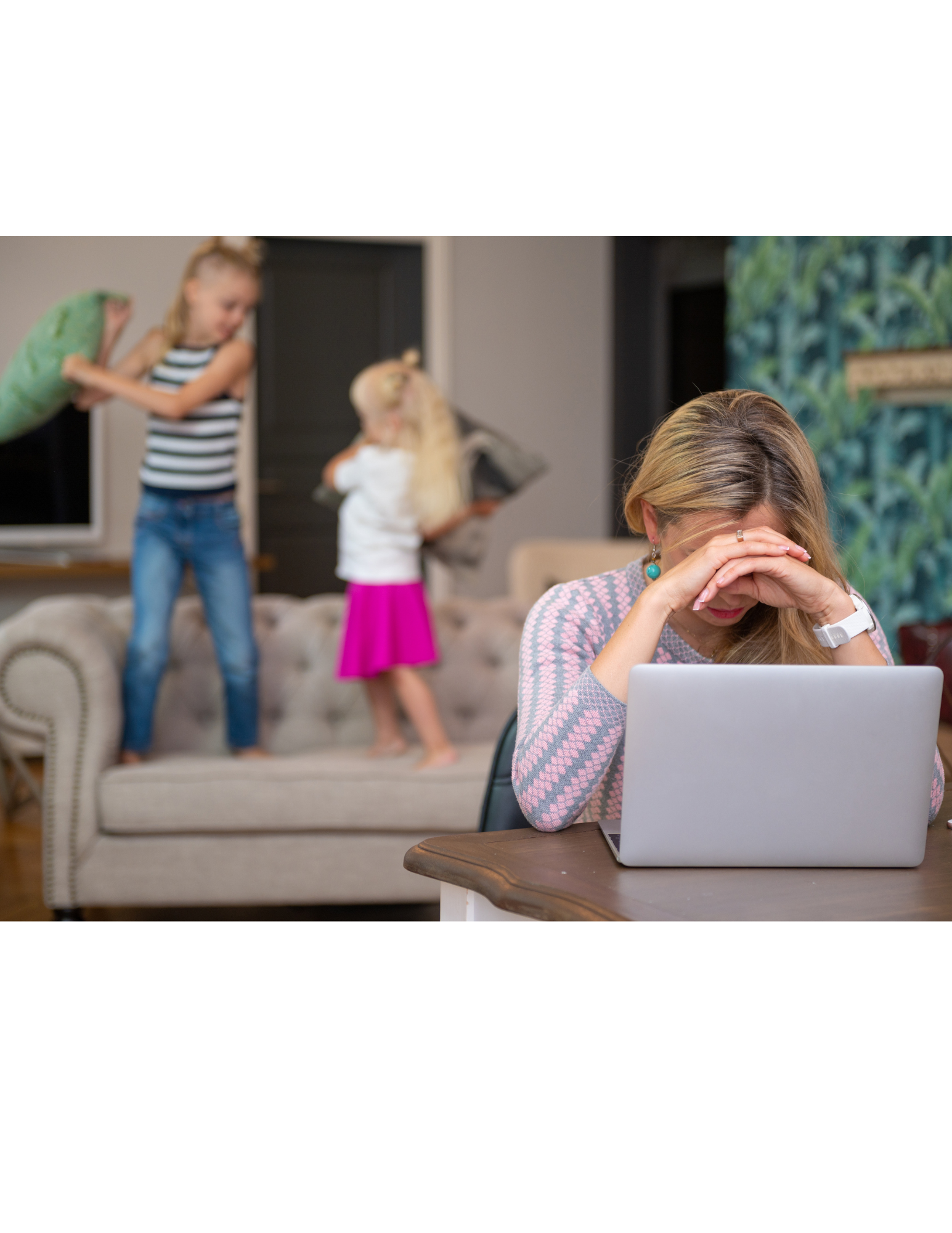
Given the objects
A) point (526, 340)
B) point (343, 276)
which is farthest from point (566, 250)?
point (343, 276)

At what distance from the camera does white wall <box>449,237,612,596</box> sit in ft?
18.4

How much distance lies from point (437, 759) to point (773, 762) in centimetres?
189

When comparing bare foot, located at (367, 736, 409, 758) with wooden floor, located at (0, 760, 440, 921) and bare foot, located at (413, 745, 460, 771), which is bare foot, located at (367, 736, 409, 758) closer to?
bare foot, located at (413, 745, 460, 771)

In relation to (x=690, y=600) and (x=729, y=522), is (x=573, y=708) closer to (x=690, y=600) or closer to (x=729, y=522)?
(x=690, y=600)

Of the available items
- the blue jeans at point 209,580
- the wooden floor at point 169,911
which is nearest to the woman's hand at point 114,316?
the blue jeans at point 209,580

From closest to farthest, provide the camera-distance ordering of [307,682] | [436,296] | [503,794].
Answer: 1. [503,794]
2. [307,682]
3. [436,296]

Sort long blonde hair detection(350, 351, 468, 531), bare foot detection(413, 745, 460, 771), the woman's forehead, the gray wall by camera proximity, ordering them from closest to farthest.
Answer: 1. the woman's forehead
2. bare foot detection(413, 745, 460, 771)
3. long blonde hair detection(350, 351, 468, 531)
4. the gray wall

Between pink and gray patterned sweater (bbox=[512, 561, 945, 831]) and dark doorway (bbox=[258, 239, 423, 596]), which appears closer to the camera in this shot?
pink and gray patterned sweater (bbox=[512, 561, 945, 831])

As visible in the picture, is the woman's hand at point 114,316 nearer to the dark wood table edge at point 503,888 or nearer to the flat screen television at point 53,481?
the flat screen television at point 53,481

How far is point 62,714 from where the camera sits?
9.25ft

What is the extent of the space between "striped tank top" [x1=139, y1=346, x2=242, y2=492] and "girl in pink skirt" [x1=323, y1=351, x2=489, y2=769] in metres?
0.30

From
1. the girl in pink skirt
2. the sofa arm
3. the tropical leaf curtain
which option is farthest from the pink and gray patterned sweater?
the tropical leaf curtain

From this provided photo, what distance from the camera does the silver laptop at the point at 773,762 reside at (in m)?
1.08

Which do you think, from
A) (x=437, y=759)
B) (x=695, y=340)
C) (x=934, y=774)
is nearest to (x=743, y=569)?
(x=934, y=774)
